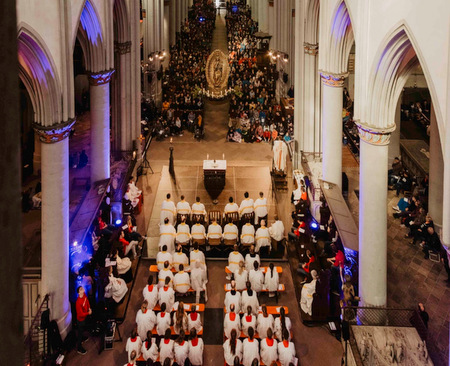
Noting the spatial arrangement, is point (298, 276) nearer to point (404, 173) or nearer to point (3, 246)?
point (404, 173)

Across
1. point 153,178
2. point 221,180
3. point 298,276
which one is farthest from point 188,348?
point 153,178

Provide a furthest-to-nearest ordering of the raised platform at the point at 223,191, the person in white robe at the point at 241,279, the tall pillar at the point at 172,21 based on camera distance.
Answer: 1. the tall pillar at the point at 172,21
2. the raised platform at the point at 223,191
3. the person in white robe at the point at 241,279

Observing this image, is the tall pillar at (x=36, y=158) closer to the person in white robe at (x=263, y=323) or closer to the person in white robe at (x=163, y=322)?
the person in white robe at (x=163, y=322)

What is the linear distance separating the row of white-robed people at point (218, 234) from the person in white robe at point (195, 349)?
5.13 m

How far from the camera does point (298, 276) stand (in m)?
18.0

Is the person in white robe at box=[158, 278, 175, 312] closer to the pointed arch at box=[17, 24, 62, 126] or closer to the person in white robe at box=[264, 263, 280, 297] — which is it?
the person in white robe at box=[264, 263, 280, 297]

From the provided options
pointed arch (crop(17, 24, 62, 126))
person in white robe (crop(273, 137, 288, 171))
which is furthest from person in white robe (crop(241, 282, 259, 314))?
person in white robe (crop(273, 137, 288, 171))

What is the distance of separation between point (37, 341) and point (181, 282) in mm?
4299

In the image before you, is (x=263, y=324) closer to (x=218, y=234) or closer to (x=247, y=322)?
(x=247, y=322)

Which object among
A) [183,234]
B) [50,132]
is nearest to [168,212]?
[183,234]

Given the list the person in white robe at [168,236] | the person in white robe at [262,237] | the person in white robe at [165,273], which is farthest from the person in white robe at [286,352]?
the person in white robe at [168,236]

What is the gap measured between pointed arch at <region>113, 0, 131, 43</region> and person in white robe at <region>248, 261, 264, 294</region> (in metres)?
12.9

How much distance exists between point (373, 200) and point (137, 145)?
1393cm

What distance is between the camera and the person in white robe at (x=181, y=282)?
1681cm
